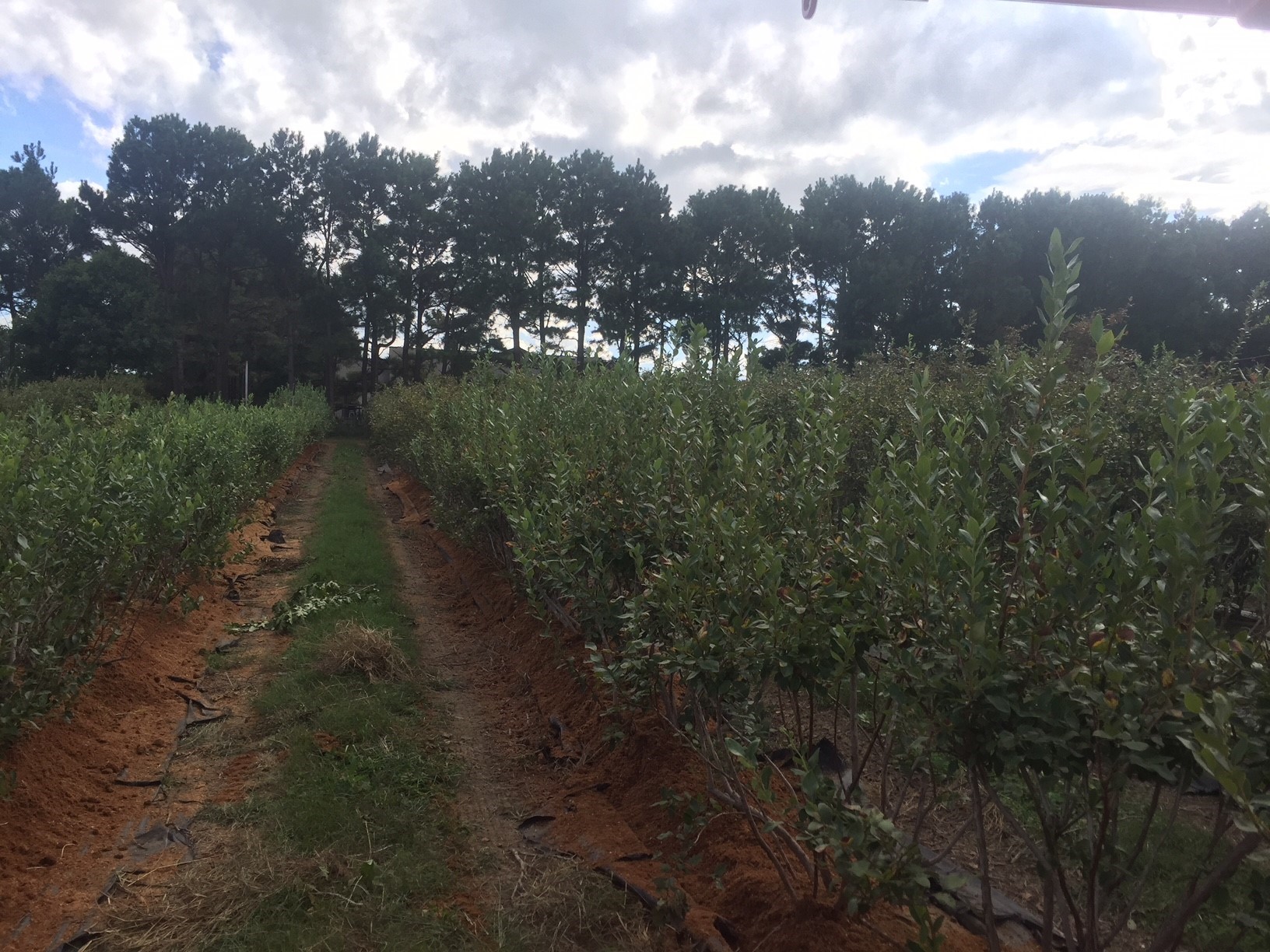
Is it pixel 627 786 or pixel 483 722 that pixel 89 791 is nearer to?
pixel 483 722

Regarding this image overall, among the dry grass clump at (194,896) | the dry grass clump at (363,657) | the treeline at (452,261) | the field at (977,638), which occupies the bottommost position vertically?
the dry grass clump at (194,896)

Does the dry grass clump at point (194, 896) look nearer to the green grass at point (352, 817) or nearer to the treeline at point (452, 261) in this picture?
the green grass at point (352, 817)

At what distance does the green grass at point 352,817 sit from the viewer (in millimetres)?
3238

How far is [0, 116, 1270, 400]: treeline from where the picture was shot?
29375mm

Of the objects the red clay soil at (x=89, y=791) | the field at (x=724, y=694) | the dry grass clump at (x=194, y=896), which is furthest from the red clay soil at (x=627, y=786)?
the red clay soil at (x=89, y=791)

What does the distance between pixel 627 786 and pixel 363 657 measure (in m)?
2.66

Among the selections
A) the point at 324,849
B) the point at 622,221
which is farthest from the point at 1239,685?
the point at 622,221

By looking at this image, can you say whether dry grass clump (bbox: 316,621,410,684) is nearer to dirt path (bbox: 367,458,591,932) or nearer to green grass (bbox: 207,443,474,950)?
green grass (bbox: 207,443,474,950)

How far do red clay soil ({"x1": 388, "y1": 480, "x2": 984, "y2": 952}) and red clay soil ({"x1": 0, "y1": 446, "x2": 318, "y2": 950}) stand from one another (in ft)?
6.46

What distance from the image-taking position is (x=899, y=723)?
2.63m

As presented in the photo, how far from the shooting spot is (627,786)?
4480mm

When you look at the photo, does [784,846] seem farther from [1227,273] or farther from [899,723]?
[1227,273]

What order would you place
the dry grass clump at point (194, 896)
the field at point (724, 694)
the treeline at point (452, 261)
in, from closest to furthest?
1. the field at point (724, 694)
2. the dry grass clump at point (194, 896)
3. the treeline at point (452, 261)

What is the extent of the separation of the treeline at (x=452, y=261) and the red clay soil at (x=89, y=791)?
24765 millimetres
